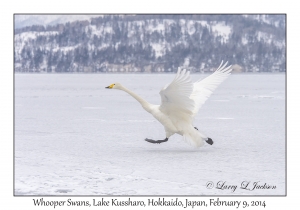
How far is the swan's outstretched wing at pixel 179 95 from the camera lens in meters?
8.14

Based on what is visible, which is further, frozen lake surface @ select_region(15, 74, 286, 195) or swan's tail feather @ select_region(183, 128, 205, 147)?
swan's tail feather @ select_region(183, 128, 205, 147)

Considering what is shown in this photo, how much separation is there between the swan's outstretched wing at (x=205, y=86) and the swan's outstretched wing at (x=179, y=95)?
686mm

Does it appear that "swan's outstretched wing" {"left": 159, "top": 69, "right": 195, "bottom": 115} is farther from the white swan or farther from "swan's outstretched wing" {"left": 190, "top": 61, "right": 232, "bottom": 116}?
"swan's outstretched wing" {"left": 190, "top": 61, "right": 232, "bottom": 116}

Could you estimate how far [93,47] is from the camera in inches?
2379

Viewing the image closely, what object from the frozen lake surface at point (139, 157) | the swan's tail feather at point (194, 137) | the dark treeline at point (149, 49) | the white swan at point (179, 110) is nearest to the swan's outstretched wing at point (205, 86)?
the white swan at point (179, 110)

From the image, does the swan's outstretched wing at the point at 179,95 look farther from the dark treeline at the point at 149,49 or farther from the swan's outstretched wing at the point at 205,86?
the dark treeline at the point at 149,49

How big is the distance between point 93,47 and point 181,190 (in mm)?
55036

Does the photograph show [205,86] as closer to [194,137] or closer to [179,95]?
[194,137]

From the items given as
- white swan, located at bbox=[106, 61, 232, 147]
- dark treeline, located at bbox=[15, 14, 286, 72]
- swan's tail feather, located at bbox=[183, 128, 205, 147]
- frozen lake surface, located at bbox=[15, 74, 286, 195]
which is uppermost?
dark treeline, located at bbox=[15, 14, 286, 72]

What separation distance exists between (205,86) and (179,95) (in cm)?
184

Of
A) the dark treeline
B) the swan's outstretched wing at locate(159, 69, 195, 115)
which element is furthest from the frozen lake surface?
the dark treeline

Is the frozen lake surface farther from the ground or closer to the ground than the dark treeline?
closer to the ground

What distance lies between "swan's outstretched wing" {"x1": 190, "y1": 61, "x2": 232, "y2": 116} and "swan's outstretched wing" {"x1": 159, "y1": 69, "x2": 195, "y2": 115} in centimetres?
69

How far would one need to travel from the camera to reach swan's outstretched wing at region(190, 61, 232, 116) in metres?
9.69
